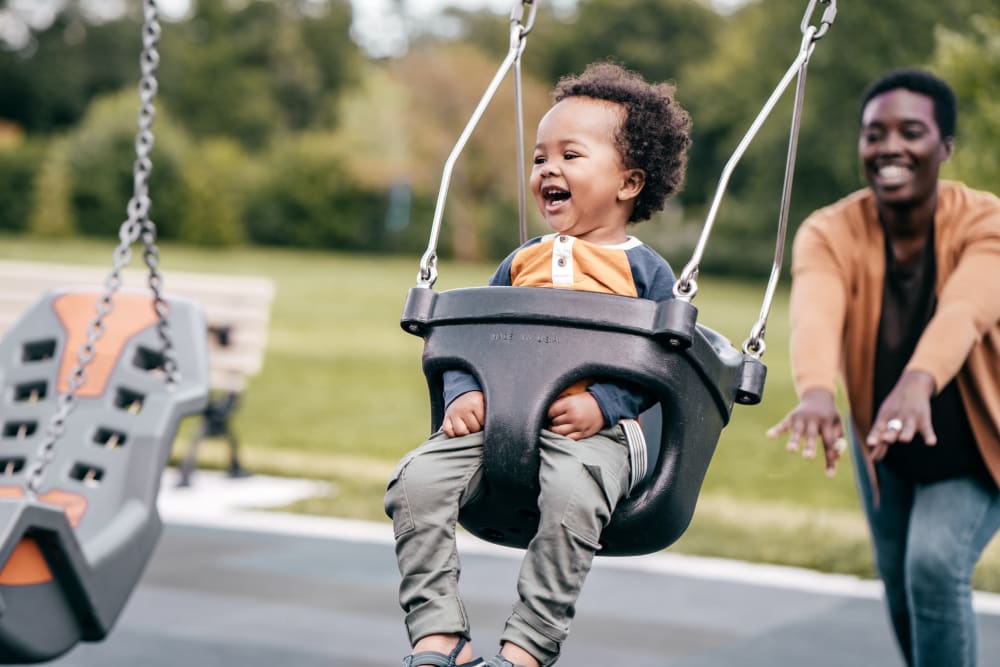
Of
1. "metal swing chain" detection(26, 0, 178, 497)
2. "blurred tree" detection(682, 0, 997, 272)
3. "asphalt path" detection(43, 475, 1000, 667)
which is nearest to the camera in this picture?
"metal swing chain" detection(26, 0, 178, 497)

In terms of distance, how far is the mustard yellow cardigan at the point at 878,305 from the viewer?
10.7 ft

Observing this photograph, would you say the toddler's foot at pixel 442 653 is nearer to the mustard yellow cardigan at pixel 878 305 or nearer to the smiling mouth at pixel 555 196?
the smiling mouth at pixel 555 196

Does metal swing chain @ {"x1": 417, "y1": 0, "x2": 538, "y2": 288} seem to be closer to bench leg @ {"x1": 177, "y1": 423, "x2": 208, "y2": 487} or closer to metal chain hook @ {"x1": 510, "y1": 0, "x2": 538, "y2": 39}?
metal chain hook @ {"x1": 510, "y1": 0, "x2": 538, "y2": 39}

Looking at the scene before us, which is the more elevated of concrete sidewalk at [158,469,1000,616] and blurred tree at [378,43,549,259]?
blurred tree at [378,43,549,259]

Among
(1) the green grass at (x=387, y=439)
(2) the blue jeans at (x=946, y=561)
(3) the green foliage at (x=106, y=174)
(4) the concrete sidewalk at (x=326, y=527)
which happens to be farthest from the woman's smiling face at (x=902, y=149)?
(3) the green foliage at (x=106, y=174)

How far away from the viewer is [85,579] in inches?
148

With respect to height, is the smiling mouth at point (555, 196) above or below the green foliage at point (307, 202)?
above

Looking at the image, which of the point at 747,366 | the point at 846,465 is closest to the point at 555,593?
the point at 747,366

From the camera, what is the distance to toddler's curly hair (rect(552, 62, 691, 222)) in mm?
2521

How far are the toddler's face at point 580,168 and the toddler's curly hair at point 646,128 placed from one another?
23 mm

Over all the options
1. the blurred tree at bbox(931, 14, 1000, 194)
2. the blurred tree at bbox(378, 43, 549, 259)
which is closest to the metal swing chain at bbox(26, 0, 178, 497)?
the blurred tree at bbox(931, 14, 1000, 194)

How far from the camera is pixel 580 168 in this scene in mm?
2469

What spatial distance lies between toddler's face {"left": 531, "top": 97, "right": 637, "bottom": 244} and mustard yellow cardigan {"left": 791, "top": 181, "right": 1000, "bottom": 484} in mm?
1012

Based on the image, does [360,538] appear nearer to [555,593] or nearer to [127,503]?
[127,503]
